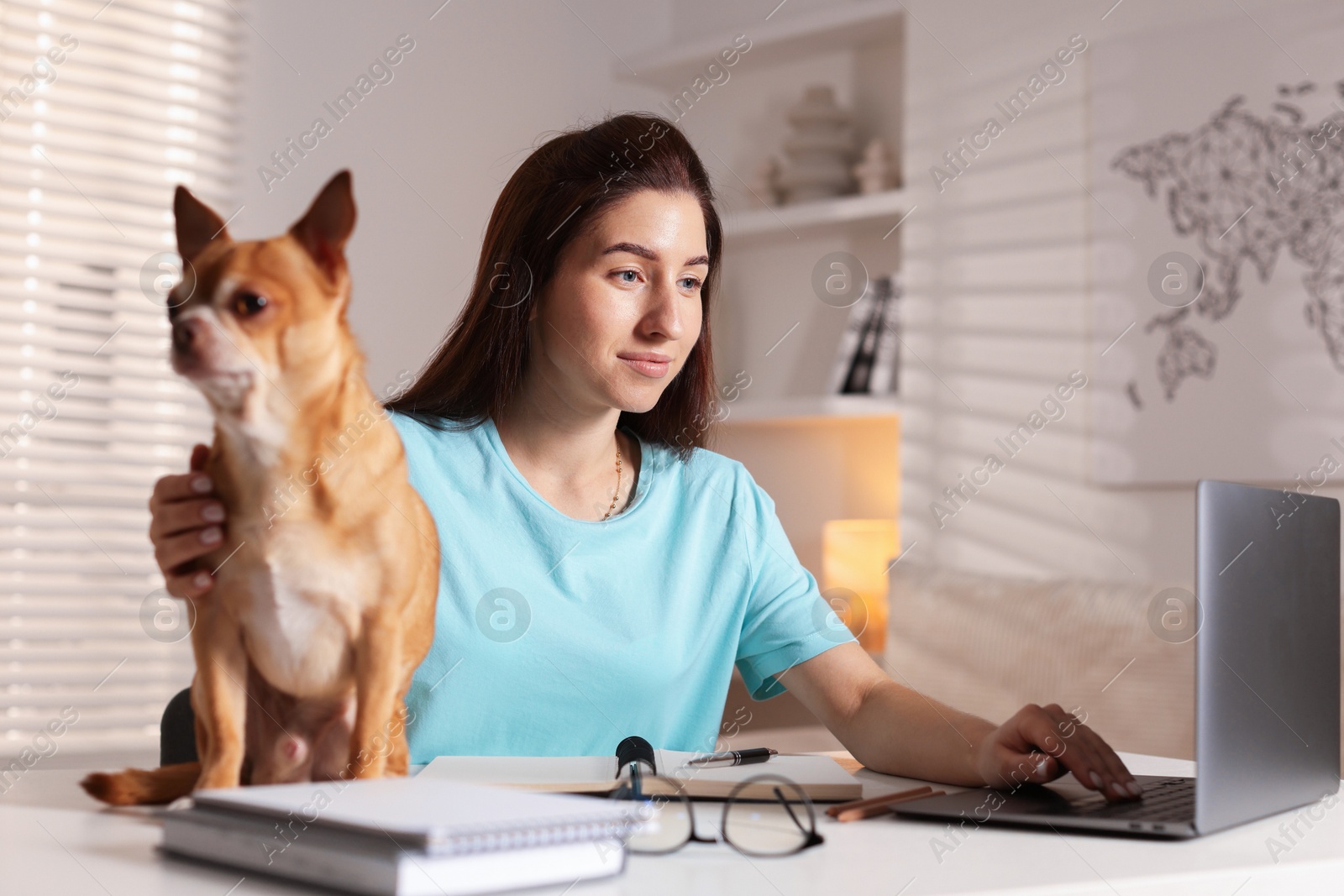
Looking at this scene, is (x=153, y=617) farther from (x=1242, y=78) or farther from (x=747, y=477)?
(x=1242, y=78)

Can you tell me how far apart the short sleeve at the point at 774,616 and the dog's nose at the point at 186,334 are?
30.5 inches

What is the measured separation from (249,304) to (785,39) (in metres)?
2.78

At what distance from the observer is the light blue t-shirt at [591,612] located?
97 centimetres

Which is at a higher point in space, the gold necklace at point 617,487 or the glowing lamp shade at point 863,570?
the gold necklace at point 617,487

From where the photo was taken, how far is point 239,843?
22.6 inches

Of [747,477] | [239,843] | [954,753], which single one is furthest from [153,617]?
[747,477]

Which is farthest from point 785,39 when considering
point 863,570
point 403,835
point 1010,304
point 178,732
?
point 403,835

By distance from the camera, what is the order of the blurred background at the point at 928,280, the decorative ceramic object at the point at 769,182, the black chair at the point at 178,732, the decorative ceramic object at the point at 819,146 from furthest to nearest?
the decorative ceramic object at the point at 769,182 < the decorative ceramic object at the point at 819,146 < the blurred background at the point at 928,280 < the black chair at the point at 178,732

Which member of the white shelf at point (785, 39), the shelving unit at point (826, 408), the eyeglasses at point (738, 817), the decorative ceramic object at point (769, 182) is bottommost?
the eyeglasses at point (738, 817)

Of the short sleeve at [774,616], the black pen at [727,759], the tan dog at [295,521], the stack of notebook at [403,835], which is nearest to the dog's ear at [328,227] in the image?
the tan dog at [295,521]

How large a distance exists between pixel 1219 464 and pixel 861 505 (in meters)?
0.96

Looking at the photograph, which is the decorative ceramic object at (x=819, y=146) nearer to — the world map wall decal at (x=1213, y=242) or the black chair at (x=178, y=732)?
the world map wall decal at (x=1213, y=242)

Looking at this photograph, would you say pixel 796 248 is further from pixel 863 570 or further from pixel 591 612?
pixel 591 612

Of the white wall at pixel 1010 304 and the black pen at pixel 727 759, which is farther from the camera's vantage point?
the white wall at pixel 1010 304
